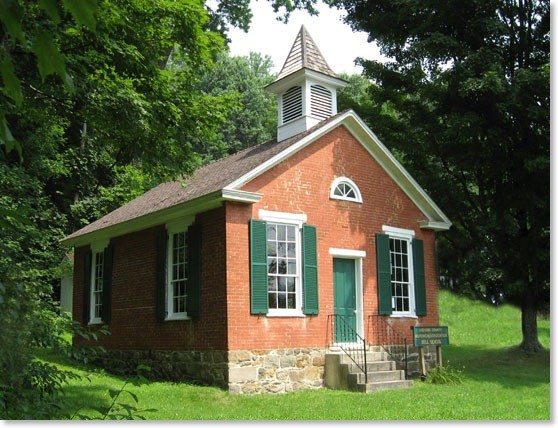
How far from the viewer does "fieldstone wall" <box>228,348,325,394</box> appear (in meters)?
11.9

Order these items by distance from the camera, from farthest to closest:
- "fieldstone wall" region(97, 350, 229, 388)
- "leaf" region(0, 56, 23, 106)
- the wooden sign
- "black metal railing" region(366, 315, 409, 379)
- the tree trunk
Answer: the tree trunk
"black metal railing" region(366, 315, 409, 379)
the wooden sign
"fieldstone wall" region(97, 350, 229, 388)
"leaf" region(0, 56, 23, 106)

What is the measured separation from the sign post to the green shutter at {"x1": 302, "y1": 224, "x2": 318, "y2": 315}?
255cm

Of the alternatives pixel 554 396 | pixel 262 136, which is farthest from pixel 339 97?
pixel 262 136

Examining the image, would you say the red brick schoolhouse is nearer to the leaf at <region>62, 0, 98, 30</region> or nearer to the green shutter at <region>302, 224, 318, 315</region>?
the green shutter at <region>302, 224, 318, 315</region>

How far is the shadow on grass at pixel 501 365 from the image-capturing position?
14680mm

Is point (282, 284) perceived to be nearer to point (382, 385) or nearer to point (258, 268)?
point (258, 268)

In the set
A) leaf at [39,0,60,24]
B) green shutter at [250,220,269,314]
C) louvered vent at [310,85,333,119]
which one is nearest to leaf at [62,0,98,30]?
leaf at [39,0,60,24]

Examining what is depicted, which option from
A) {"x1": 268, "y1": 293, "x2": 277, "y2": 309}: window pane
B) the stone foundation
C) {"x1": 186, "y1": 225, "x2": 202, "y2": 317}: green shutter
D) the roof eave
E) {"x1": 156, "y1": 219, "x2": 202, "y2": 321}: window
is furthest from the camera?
{"x1": 156, "y1": 219, "x2": 202, "y2": 321}: window

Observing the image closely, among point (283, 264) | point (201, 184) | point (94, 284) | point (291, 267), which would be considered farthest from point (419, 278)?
point (94, 284)

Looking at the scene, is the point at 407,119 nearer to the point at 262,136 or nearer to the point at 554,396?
the point at 554,396

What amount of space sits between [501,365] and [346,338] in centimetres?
566

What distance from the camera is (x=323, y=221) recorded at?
548 inches

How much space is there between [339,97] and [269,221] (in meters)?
9.80

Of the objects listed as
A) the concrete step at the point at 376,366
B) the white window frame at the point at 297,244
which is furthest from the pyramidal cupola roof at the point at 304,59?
the concrete step at the point at 376,366
